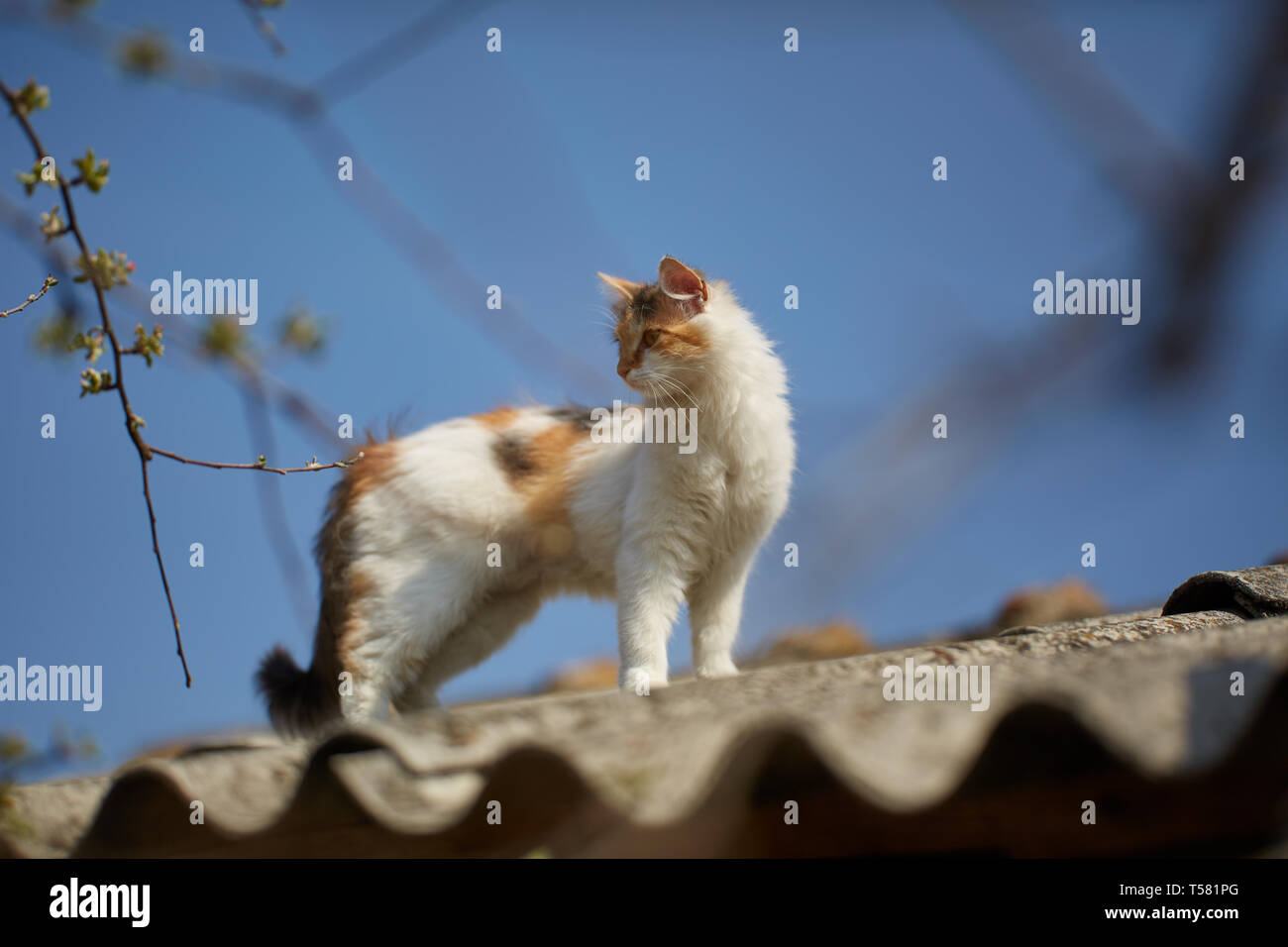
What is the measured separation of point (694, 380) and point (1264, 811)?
317 centimetres

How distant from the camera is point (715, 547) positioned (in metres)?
4.67

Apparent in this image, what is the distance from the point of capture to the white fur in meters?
4.53

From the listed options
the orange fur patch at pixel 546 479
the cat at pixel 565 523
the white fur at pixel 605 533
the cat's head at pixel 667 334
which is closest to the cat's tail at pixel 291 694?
the cat at pixel 565 523

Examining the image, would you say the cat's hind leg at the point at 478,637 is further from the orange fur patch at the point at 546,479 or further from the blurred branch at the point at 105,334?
the blurred branch at the point at 105,334

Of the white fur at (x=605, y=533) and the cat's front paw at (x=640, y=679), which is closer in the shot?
the cat's front paw at (x=640, y=679)

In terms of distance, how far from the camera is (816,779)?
6.11ft

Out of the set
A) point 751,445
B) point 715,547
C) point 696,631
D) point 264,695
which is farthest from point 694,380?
point 264,695

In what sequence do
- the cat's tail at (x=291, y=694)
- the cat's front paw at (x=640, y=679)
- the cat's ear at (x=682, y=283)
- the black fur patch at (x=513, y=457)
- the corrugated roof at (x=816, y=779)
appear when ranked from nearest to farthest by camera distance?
the corrugated roof at (x=816, y=779) → the cat's front paw at (x=640, y=679) → the cat's ear at (x=682, y=283) → the cat's tail at (x=291, y=694) → the black fur patch at (x=513, y=457)

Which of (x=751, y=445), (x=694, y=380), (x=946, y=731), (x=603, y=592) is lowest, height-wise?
(x=946, y=731)

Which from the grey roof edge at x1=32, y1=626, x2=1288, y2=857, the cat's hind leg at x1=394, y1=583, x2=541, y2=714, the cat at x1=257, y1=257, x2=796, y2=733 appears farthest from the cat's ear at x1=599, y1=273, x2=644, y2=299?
the grey roof edge at x1=32, y1=626, x2=1288, y2=857

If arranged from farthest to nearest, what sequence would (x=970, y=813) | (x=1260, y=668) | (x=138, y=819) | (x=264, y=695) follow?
(x=264, y=695), (x=138, y=819), (x=970, y=813), (x=1260, y=668)

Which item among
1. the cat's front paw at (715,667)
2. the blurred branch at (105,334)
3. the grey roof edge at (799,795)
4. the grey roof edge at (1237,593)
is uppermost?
the blurred branch at (105,334)

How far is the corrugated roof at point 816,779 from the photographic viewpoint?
1688mm
